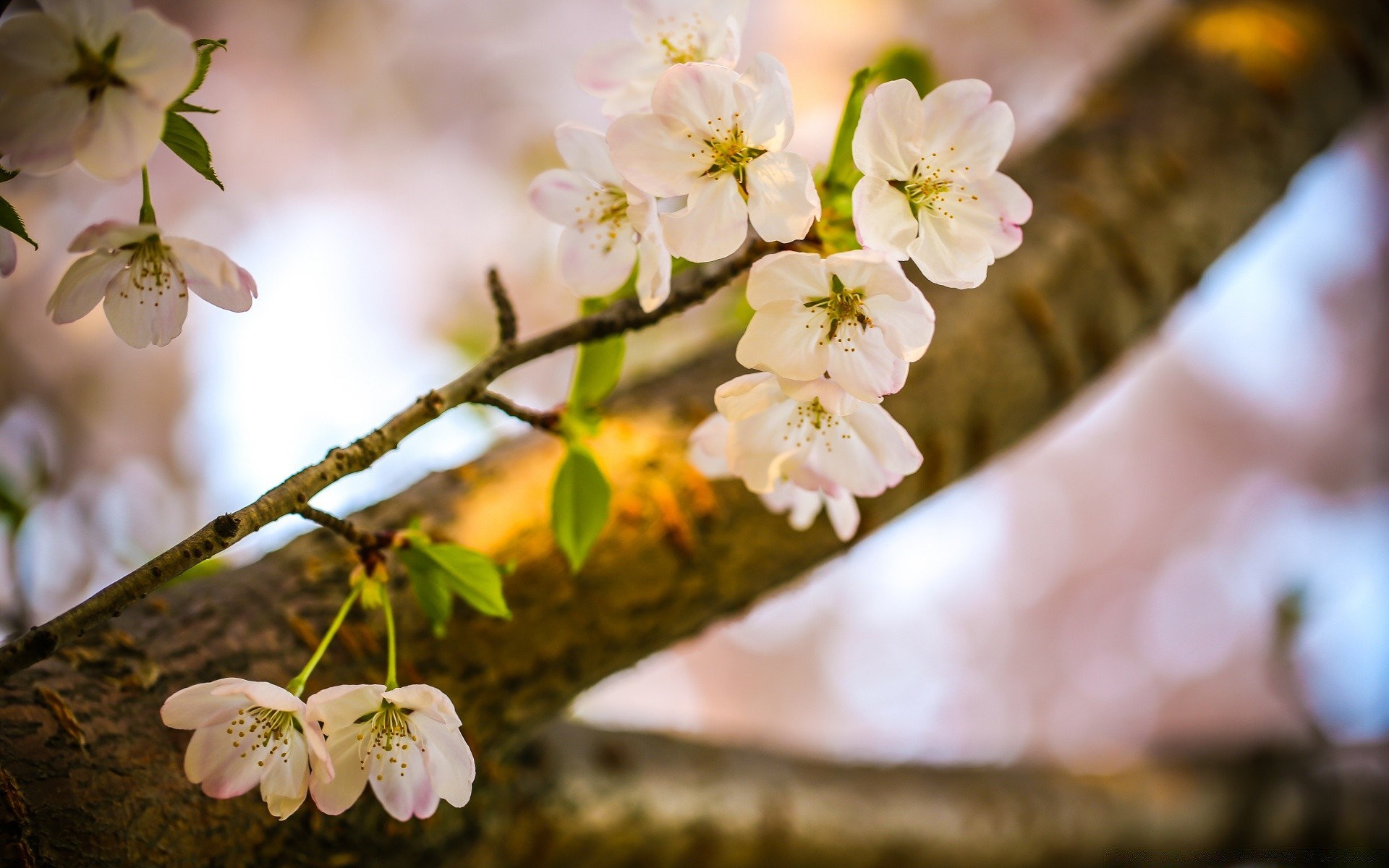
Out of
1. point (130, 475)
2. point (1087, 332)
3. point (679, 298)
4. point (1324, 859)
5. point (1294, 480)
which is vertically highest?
point (130, 475)

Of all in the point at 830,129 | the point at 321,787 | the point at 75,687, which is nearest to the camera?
the point at 321,787

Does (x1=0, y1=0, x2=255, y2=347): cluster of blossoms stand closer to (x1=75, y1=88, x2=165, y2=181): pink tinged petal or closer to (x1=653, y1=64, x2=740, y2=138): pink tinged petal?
(x1=75, y1=88, x2=165, y2=181): pink tinged petal

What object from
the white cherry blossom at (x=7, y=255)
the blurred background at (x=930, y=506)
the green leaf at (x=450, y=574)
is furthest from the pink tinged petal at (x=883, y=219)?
the blurred background at (x=930, y=506)

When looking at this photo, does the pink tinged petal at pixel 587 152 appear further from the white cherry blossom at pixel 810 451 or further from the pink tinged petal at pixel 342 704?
the pink tinged petal at pixel 342 704

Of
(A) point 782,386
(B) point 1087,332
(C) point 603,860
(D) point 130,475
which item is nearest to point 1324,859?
(B) point 1087,332

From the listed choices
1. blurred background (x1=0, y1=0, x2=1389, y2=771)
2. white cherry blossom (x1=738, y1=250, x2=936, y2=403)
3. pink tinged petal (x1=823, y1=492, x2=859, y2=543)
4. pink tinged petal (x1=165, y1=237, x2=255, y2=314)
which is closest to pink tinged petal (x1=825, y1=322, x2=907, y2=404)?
white cherry blossom (x1=738, y1=250, x2=936, y2=403)

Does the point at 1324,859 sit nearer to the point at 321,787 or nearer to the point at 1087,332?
the point at 1087,332
